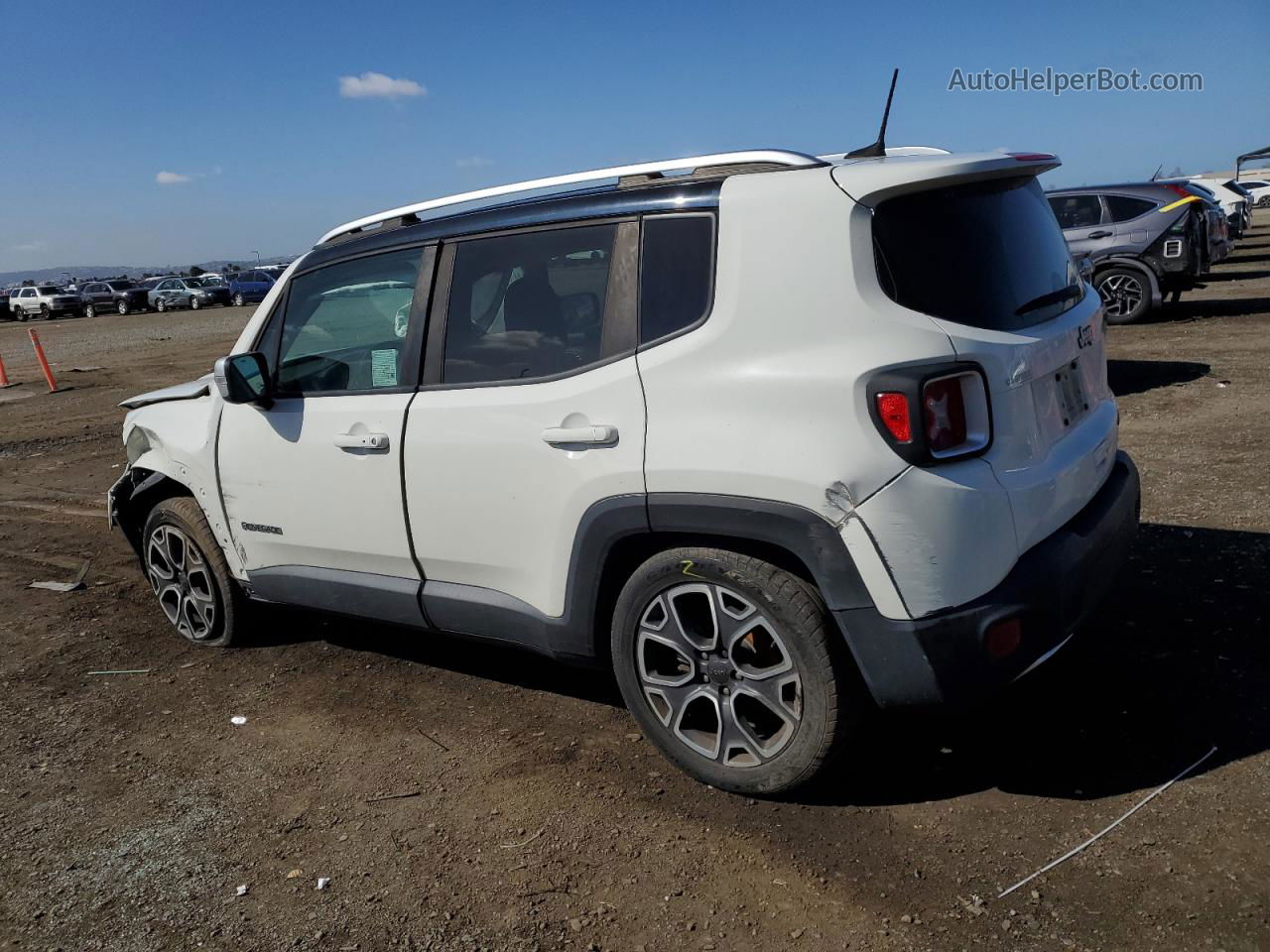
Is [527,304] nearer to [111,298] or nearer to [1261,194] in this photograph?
[111,298]

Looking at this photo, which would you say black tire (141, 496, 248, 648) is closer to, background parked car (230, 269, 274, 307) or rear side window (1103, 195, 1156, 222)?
rear side window (1103, 195, 1156, 222)

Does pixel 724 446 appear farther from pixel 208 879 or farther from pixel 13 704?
pixel 13 704

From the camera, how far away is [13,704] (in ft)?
14.9

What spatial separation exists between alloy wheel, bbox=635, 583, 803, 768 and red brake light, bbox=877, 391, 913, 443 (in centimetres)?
68

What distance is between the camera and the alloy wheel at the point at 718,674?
3.12 meters

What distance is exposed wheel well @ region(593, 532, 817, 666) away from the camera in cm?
307

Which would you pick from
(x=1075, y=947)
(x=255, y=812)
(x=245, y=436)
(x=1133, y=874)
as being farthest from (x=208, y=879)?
(x=1133, y=874)

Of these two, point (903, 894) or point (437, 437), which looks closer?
point (903, 894)

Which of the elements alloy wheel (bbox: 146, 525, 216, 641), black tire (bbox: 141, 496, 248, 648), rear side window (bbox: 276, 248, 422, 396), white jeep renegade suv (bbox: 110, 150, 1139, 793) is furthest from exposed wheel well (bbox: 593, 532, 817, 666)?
alloy wheel (bbox: 146, 525, 216, 641)

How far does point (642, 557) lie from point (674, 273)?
911 mm

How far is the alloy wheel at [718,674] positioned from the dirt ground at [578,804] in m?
0.22

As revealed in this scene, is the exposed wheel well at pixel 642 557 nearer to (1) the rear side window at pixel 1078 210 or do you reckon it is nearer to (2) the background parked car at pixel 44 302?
(1) the rear side window at pixel 1078 210

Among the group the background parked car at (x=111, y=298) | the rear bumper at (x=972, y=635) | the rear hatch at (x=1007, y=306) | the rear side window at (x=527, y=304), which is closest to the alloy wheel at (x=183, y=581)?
the rear side window at (x=527, y=304)

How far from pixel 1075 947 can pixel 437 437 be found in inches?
97.3
